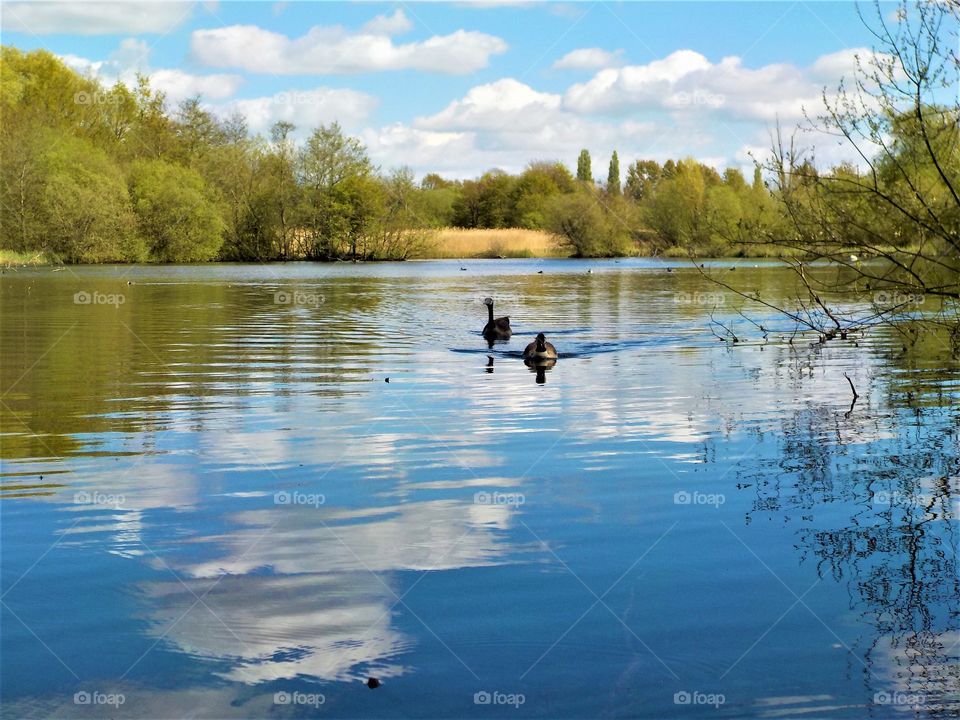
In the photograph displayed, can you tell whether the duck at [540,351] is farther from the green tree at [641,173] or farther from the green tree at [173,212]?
the green tree at [641,173]

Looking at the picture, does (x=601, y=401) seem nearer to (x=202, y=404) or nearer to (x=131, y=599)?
(x=202, y=404)

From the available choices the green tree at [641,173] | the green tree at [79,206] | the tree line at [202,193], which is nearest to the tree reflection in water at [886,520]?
the tree line at [202,193]

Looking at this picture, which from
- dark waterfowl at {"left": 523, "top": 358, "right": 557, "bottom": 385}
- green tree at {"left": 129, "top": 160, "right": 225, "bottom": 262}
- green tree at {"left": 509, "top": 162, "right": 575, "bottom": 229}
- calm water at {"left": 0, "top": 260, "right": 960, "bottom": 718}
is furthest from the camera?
green tree at {"left": 509, "top": 162, "right": 575, "bottom": 229}

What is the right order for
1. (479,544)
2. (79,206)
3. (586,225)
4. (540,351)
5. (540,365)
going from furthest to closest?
1. (586,225)
2. (79,206)
3. (540,351)
4. (540,365)
5. (479,544)

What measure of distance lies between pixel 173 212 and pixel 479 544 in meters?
77.1

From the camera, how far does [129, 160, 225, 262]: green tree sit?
80375 mm

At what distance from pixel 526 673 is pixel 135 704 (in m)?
1.96

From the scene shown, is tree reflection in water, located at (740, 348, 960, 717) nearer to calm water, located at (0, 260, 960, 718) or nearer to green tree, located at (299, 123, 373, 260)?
calm water, located at (0, 260, 960, 718)

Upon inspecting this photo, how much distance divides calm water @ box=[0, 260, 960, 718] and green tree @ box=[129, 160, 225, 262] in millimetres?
64753

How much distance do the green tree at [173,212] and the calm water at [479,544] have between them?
64753 mm

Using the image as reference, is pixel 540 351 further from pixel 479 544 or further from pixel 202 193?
pixel 202 193

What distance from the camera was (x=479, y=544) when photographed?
8000mm

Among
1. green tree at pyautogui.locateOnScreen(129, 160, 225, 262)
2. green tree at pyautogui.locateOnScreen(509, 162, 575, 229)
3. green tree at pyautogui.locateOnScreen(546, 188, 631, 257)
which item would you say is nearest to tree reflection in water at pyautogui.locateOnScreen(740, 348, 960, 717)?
green tree at pyautogui.locateOnScreen(129, 160, 225, 262)

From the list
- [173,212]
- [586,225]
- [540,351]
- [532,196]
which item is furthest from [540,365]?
[532,196]
